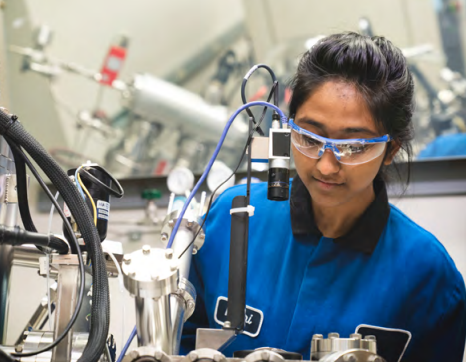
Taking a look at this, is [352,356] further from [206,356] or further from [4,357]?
[4,357]

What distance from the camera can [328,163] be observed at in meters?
1.31

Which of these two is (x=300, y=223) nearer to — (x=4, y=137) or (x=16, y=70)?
(x=4, y=137)

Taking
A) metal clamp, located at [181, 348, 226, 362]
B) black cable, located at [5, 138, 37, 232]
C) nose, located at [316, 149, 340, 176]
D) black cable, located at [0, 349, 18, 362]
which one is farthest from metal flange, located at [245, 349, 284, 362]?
nose, located at [316, 149, 340, 176]

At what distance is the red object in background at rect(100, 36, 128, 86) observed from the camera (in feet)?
9.30

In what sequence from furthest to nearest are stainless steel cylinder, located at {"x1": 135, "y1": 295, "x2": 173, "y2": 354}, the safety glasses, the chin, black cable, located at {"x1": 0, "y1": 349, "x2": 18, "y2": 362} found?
the chin
the safety glasses
stainless steel cylinder, located at {"x1": 135, "y1": 295, "x2": 173, "y2": 354}
black cable, located at {"x1": 0, "y1": 349, "x2": 18, "y2": 362}

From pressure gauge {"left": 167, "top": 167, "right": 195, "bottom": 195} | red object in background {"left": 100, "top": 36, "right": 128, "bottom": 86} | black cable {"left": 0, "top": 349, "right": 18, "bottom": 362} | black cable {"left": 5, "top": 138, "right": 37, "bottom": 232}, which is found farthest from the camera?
red object in background {"left": 100, "top": 36, "right": 128, "bottom": 86}

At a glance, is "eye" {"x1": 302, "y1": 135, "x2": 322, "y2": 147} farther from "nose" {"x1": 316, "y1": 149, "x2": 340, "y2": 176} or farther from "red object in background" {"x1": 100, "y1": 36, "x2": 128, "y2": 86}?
"red object in background" {"x1": 100, "y1": 36, "x2": 128, "y2": 86}

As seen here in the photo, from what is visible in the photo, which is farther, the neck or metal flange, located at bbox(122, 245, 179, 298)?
the neck

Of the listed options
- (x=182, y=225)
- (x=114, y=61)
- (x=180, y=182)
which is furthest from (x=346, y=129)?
(x=114, y=61)

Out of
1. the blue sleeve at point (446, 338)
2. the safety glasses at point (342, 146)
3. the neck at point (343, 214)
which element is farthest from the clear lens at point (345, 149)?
the blue sleeve at point (446, 338)

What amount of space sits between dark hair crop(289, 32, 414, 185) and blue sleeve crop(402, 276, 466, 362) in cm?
39

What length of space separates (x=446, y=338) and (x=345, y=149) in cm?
53

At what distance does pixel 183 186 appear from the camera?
2154 millimetres

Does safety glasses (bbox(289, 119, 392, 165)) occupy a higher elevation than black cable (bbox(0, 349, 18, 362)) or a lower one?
higher
